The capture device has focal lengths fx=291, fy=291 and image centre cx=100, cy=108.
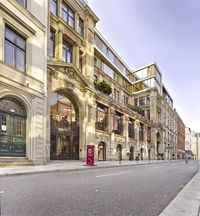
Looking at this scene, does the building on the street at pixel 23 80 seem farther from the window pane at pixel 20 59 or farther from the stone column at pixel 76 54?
the stone column at pixel 76 54

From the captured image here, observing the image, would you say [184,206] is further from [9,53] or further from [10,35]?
[10,35]

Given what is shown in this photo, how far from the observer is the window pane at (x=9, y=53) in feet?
65.4

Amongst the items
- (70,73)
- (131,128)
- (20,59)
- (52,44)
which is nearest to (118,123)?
(131,128)

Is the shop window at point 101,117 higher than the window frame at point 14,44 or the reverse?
the reverse

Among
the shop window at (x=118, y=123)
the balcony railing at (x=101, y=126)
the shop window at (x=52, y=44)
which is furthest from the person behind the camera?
the shop window at (x=118, y=123)

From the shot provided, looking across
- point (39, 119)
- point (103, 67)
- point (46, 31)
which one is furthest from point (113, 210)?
point (103, 67)

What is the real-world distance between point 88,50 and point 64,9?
234 inches

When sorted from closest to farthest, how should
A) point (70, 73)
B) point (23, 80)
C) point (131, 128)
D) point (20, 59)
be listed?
1. point (23, 80)
2. point (20, 59)
3. point (70, 73)
4. point (131, 128)

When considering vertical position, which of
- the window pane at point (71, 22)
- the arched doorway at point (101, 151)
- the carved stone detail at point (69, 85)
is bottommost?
the arched doorway at point (101, 151)

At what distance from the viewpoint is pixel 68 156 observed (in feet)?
100

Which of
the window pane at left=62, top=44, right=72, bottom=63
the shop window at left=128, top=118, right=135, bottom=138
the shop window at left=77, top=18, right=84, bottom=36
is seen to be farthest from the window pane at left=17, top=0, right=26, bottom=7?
the shop window at left=128, top=118, right=135, bottom=138

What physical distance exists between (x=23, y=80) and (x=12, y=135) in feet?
13.0

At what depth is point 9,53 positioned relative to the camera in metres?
20.2

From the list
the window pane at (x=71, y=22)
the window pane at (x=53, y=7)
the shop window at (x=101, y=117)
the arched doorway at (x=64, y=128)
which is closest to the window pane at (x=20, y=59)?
the arched doorway at (x=64, y=128)
